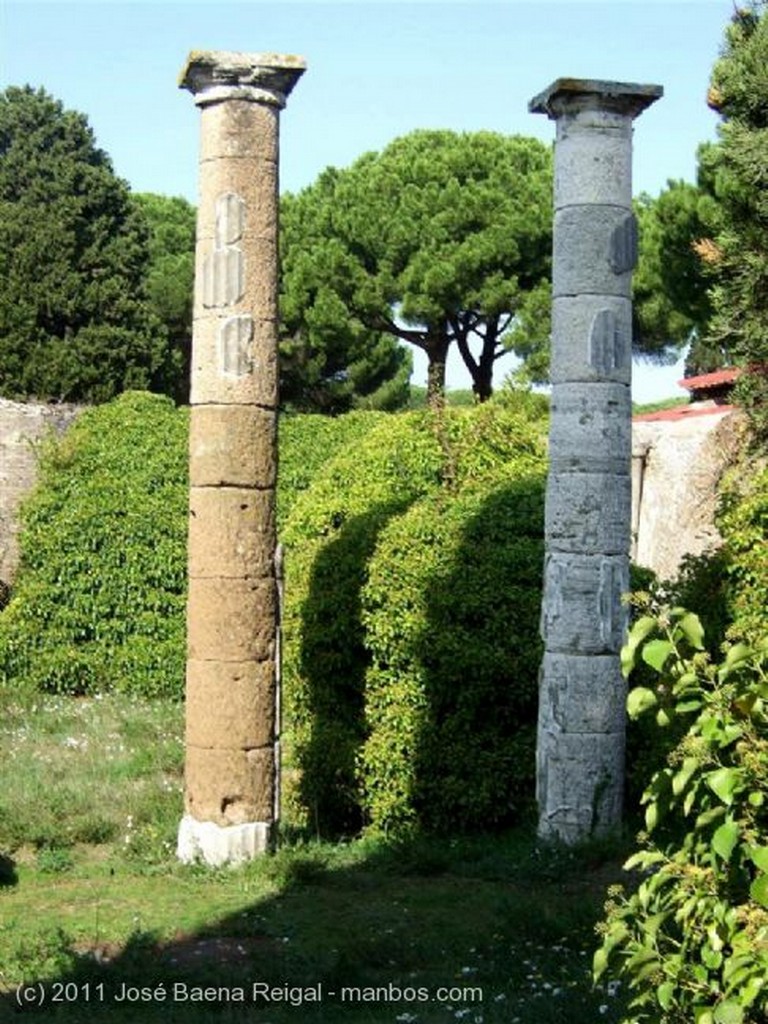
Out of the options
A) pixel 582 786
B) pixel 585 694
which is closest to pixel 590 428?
pixel 585 694

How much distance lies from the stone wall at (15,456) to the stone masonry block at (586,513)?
23.2ft

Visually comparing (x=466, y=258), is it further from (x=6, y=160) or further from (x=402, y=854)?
(x=402, y=854)

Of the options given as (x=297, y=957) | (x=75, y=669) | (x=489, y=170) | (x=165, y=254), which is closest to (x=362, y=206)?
(x=489, y=170)

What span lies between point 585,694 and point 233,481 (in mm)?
2274

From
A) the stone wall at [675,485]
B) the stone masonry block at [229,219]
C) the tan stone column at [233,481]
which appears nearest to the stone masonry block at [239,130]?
the tan stone column at [233,481]

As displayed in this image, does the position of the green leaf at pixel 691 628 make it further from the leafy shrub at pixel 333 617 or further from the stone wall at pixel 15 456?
the stone wall at pixel 15 456

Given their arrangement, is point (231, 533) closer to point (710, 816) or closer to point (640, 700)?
point (640, 700)

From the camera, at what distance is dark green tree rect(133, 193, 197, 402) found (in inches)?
1051

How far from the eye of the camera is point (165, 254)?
1179 inches

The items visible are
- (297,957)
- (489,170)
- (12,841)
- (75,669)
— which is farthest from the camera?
(489,170)

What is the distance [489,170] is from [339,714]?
19780 mm

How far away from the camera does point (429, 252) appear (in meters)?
26.4

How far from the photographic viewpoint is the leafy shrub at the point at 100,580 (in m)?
13.1

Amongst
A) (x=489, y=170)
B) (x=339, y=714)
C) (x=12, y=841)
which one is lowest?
(x=12, y=841)
